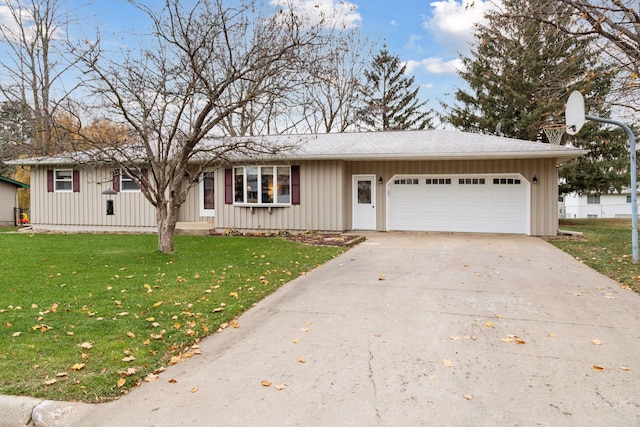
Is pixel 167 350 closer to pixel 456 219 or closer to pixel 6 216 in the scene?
pixel 456 219

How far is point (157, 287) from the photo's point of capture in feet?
19.1

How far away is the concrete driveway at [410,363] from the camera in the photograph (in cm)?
262

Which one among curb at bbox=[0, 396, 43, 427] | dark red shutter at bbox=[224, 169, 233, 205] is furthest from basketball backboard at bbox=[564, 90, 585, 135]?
dark red shutter at bbox=[224, 169, 233, 205]

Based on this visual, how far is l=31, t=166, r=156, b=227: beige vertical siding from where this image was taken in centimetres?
1488

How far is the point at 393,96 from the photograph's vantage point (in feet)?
101

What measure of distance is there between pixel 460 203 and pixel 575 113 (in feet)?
18.4

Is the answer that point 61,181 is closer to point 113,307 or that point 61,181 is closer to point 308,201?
point 308,201

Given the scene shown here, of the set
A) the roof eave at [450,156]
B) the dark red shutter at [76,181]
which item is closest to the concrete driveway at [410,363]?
the roof eave at [450,156]

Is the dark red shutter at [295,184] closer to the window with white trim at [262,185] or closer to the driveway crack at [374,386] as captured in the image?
the window with white trim at [262,185]

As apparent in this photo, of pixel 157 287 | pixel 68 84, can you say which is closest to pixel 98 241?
pixel 68 84

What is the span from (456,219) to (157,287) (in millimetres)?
10188

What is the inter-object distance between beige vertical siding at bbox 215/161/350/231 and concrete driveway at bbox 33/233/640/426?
287 inches

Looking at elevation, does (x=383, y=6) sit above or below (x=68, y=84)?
above

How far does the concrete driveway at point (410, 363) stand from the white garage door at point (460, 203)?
23.3ft
